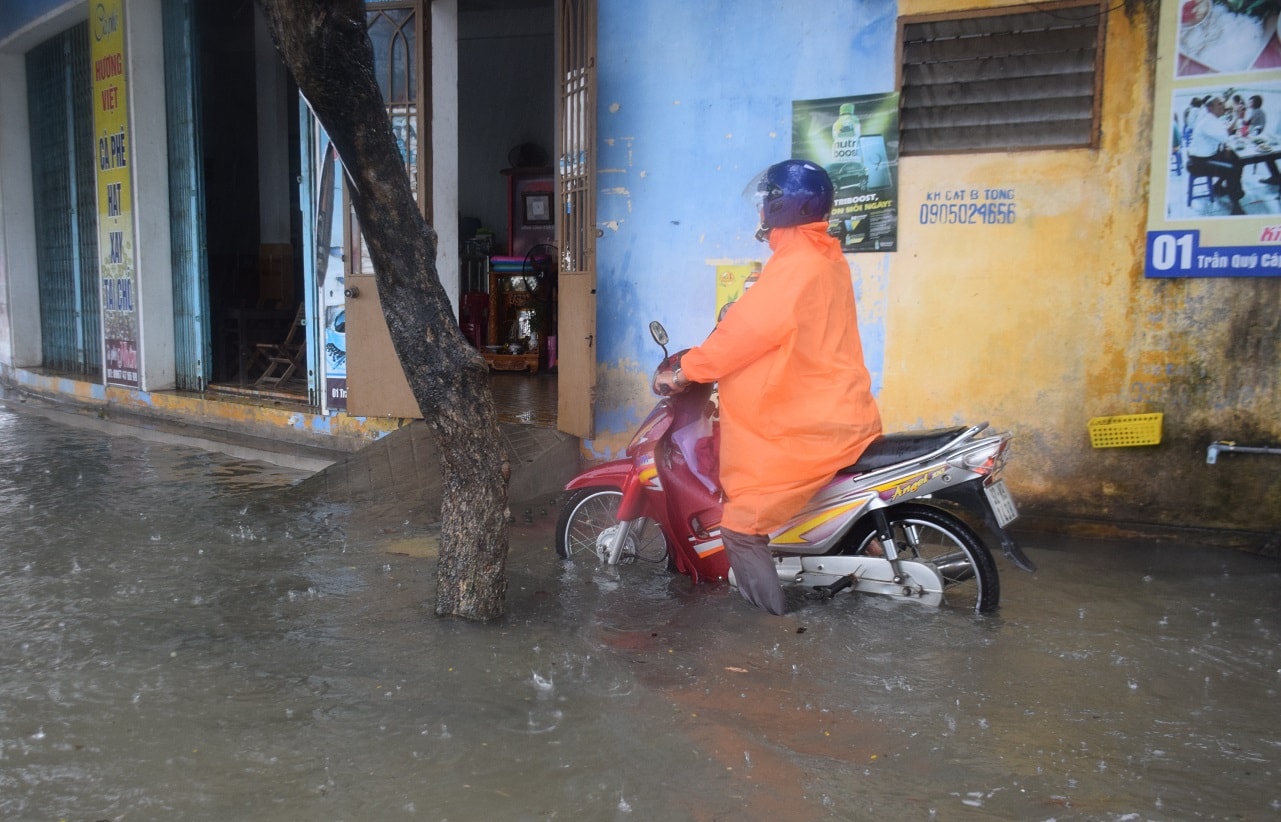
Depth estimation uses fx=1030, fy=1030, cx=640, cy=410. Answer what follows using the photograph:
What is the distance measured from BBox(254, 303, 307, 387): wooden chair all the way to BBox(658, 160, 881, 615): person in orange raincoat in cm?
656

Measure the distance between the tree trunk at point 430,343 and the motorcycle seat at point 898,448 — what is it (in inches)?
58.9

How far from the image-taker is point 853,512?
4.24 m

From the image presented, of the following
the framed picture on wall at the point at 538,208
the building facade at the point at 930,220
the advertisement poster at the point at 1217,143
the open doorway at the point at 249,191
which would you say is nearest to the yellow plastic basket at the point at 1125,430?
the building facade at the point at 930,220

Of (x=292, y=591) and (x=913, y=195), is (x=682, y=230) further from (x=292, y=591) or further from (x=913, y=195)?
(x=292, y=591)

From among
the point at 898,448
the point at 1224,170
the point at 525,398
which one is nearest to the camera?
the point at 898,448

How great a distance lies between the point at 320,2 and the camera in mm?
3662

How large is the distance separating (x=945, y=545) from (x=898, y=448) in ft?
1.79

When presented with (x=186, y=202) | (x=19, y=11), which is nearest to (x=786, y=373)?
(x=186, y=202)

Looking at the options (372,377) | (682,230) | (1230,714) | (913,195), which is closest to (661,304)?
(682,230)

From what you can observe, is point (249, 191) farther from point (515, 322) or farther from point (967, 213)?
point (967, 213)

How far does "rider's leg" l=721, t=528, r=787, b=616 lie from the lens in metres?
4.24

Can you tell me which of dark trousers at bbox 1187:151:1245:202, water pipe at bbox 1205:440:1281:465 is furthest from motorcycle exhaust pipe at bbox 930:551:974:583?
dark trousers at bbox 1187:151:1245:202

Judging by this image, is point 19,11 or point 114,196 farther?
point 19,11

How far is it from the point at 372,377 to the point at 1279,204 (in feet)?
19.0
